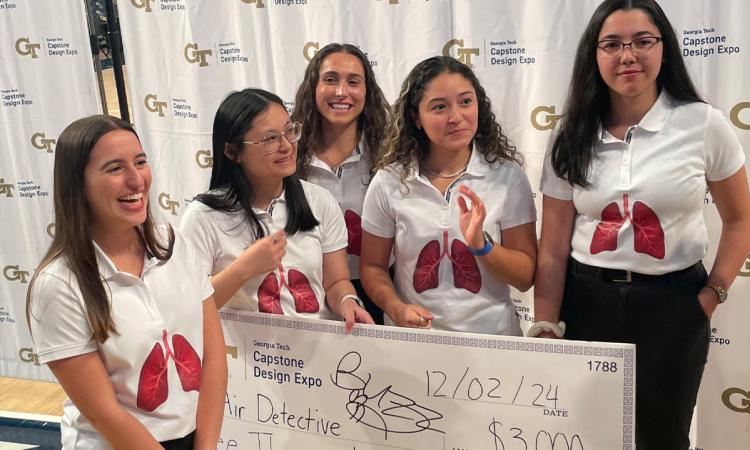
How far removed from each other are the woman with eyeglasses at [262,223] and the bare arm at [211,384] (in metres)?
0.13

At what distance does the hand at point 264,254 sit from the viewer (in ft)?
5.67

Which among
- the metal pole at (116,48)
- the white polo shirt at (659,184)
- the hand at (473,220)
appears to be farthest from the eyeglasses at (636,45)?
the metal pole at (116,48)

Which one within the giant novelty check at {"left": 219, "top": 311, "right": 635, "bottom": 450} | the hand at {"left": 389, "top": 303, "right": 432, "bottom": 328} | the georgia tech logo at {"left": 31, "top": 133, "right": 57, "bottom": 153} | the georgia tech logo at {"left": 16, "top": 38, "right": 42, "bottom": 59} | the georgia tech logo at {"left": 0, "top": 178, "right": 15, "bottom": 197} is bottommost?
the giant novelty check at {"left": 219, "top": 311, "right": 635, "bottom": 450}

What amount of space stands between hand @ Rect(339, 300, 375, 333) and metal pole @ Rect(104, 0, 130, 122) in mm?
1946

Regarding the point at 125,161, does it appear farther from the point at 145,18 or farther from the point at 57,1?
the point at 57,1

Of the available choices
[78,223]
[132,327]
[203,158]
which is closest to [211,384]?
[132,327]

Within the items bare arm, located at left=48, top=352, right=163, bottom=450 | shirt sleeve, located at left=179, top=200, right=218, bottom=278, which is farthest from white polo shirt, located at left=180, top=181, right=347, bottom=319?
bare arm, located at left=48, top=352, right=163, bottom=450

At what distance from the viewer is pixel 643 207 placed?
5.50ft

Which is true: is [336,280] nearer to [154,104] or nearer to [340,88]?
[340,88]

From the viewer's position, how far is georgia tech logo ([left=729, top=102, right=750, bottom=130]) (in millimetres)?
2266

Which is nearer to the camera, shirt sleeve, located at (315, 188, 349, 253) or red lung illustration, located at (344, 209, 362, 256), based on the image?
shirt sleeve, located at (315, 188, 349, 253)

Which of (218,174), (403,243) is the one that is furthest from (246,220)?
(403,243)

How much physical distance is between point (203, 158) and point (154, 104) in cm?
36

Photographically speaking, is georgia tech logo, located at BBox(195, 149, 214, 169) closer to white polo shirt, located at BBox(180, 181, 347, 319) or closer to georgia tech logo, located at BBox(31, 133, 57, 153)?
georgia tech logo, located at BBox(31, 133, 57, 153)
